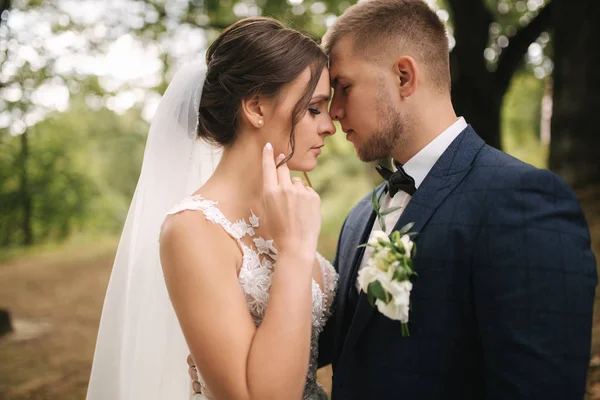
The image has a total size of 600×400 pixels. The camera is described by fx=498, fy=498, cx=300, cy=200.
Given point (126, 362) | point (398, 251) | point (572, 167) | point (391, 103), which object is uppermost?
point (391, 103)

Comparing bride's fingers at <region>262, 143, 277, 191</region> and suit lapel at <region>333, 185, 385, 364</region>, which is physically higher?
bride's fingers at <region>262, 143, 277, 191</region>

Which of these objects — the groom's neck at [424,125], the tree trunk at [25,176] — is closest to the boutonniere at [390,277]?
the groom's neck at [424,125]

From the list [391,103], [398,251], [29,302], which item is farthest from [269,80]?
[29,302]

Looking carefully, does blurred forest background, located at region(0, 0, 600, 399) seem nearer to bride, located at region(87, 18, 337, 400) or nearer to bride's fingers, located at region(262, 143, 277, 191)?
bride, located at region(87, 18, 337, 400)

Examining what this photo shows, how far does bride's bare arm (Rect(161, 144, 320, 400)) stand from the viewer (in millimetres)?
1858

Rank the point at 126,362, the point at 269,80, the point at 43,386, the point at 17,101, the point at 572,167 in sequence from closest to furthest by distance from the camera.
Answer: the point at 269,80 → the point at 126,362 → the point at 43,386 → the point at 572,167 → the point at 17,101

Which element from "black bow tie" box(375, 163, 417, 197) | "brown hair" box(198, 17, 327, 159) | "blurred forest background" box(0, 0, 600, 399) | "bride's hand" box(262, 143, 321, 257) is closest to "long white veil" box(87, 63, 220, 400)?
"brown hair" box(198, 17, 327, 159)

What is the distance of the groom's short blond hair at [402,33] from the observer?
240cm

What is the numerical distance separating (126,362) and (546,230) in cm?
202

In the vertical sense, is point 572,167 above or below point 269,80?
below

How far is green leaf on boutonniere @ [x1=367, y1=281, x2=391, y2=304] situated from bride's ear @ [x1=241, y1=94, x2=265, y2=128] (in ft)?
3.20

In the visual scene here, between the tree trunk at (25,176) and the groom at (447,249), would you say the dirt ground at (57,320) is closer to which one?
the tree trunk at (25,176)

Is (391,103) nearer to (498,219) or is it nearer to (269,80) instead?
(269,80)

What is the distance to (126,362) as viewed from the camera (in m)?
2.50
